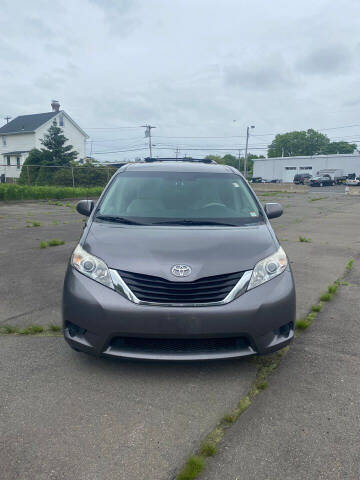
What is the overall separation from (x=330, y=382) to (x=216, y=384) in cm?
87

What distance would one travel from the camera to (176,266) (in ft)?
9.68

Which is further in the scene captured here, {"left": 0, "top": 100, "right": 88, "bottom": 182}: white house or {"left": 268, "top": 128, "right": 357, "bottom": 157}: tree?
{"left": 268, "top": 128, "right": 357, "bottom": 157}: tree

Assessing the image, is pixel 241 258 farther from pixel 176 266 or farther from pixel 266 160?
pixel 266 160

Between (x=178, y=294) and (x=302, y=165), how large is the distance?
75886mm

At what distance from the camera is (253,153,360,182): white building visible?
66.6 metres

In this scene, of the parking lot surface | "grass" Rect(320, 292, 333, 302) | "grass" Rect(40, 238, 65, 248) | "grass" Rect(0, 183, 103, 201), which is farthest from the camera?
"grass" Rect(0, 183, 103, 201)

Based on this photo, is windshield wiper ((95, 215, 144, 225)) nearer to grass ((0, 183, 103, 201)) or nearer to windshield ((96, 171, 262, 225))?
windshield ((96, 171, 262, 225))

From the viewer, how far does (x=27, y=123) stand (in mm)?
52531

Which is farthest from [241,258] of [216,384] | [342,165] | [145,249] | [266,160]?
[266,160]

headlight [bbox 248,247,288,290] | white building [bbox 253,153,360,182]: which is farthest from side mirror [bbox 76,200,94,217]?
white building [bbox 253,153,360,182]

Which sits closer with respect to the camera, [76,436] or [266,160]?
[76,436]

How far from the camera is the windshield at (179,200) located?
387 cm

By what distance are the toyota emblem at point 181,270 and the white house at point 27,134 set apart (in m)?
51.3

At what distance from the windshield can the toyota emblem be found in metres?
0.85
